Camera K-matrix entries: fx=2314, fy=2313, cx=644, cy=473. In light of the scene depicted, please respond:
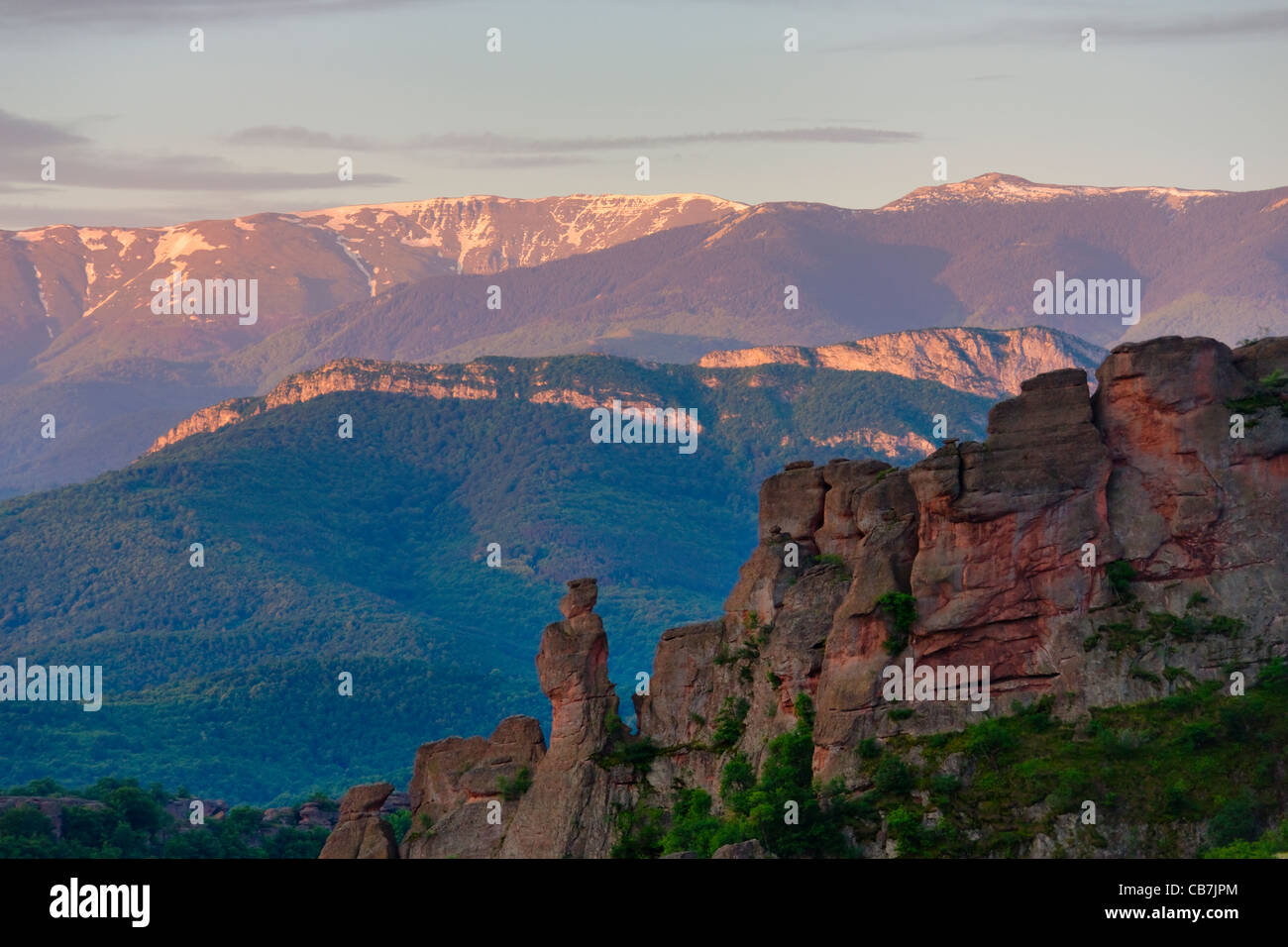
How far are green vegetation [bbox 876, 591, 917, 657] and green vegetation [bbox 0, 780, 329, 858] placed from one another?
4217 centimetres

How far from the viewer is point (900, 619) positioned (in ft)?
247

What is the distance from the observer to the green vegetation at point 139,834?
116062 millimetres

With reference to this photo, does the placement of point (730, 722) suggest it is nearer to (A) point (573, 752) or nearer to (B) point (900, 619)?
(A) point (573, 752)

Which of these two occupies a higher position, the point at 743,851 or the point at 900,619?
the point at 900,619

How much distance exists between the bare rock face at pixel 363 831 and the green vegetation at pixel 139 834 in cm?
2598

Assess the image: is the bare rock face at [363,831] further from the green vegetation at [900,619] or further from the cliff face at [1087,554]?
the green vegetation at [900,619]

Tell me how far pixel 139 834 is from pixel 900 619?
198 ft

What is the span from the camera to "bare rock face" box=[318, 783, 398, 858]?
82000 mm

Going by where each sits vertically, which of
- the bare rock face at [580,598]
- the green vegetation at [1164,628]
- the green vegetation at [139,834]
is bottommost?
the green vegetation at [139,834]

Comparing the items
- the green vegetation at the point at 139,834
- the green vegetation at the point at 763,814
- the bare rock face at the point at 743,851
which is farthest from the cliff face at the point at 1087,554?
the green vegetation at the point at 139,834

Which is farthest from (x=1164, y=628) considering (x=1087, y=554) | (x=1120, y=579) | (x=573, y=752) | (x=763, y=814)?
(x=573, y=752)

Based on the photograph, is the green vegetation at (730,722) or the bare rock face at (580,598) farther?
the bare rock face at (580,598)

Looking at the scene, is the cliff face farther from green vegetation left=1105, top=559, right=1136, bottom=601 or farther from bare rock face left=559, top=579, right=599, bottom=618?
bare rock face left=559, top=579, right=599, bottom=618
